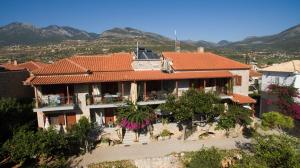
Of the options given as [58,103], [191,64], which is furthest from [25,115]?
[191,64]

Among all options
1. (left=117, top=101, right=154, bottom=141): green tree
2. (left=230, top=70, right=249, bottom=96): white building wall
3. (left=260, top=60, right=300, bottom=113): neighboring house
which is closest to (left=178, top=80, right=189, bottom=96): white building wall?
(left=117, top=101, right=154, bottom=141): green tree

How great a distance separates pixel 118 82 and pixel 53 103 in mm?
6612

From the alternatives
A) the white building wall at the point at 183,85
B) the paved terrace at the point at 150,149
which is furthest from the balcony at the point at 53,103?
the white building wall at the point at 183,85

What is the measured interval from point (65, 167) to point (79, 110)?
612cm

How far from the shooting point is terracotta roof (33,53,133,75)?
25.2 metres

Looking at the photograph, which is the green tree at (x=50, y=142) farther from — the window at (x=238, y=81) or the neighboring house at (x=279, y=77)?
the neighboring house at (x=279, y=77)

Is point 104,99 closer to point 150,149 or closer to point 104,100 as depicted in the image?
point 104,100

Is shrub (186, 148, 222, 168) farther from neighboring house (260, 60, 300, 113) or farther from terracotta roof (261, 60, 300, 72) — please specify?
terracotta roof (261, 60, 300, 72)

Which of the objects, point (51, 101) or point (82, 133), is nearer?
point (82, 133)

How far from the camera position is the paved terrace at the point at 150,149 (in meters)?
22.4

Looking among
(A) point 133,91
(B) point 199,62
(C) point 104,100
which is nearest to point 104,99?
(C) point 104,100

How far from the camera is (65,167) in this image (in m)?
20.8

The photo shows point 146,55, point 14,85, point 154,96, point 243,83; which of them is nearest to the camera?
point 154,96

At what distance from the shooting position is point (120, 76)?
26.2 metres
